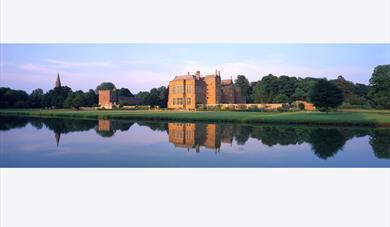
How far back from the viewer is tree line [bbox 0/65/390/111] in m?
37.4

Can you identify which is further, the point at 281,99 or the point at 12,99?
the point at 12,99

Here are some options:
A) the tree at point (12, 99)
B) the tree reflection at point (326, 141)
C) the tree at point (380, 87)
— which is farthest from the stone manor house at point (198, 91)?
the tree reflection at point (326, 141)

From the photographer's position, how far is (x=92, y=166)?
37.7 ft

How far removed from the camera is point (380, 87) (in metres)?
46.7

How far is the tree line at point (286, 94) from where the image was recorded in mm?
37406

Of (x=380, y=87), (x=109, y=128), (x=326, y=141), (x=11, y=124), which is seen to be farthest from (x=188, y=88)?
(x=326, y=141)

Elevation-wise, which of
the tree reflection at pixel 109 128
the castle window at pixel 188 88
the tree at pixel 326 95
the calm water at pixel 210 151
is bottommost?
the calm water at pixel 210 151

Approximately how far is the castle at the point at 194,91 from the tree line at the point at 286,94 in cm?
752

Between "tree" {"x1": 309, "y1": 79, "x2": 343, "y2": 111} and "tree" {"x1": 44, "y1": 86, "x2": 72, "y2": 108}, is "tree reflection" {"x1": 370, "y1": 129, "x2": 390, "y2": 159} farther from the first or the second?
"tree" {"x1": 44, "y1": 86, "x2": 72, "y2": 108}

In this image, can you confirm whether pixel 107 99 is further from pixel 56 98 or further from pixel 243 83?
pixel 243 83

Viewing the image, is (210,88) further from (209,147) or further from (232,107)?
(209,147)

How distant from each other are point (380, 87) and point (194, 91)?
28047mm

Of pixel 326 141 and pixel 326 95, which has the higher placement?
pixel 326 95

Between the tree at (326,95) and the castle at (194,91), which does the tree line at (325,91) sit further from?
the castle at (194,91)
